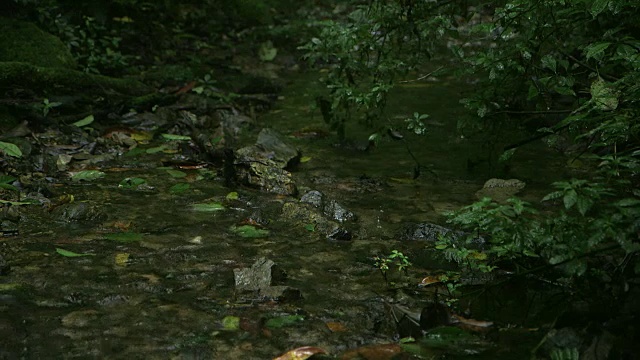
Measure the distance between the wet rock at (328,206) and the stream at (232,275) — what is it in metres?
0.13

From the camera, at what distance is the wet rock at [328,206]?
4.38 m

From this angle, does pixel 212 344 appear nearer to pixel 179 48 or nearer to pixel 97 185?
pixel 97 185

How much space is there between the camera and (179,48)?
920 centimetres

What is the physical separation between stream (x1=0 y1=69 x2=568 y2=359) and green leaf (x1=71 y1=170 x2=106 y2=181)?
2.5 inches

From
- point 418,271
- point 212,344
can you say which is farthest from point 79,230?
point 418,271

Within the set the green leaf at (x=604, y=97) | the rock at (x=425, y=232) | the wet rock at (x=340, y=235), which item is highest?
the green leaf at (x=604, y=97)

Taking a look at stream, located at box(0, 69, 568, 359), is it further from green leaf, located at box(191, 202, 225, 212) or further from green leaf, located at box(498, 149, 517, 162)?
green leaf, located at box(498, 149, 517, 162)

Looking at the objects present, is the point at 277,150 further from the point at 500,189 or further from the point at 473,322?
the point at 473,322

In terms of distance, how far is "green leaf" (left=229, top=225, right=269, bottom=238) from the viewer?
4.03 metres

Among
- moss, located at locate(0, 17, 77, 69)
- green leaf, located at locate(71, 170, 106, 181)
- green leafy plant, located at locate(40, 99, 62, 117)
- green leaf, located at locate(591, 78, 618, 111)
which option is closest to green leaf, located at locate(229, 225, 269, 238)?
green leaf, located at locate(71, 170, 106, 181)

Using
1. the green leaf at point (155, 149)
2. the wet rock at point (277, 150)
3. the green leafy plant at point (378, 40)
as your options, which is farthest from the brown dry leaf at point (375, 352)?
the green leaf at point (155, 149)

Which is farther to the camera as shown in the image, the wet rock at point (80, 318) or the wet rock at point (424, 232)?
the wet rock at point (424, 232)

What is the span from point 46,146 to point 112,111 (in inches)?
39.7

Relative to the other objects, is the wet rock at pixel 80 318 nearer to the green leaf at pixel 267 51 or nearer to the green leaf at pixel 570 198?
the green leaf at pixel 570 198
